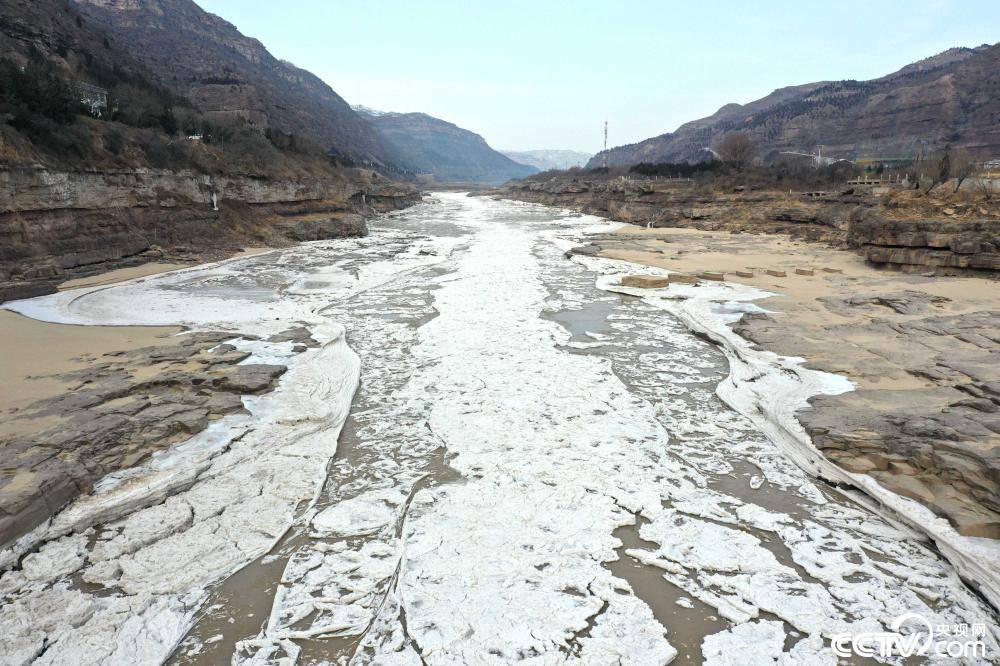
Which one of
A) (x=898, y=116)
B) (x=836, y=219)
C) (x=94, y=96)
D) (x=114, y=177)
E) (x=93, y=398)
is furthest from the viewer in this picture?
(x=898, y=116)

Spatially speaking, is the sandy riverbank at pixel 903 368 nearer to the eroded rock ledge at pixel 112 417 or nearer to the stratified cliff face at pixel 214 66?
the eroded rock ledge at pixel 112 417

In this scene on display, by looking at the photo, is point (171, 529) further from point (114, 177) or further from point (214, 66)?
point (214, 66)

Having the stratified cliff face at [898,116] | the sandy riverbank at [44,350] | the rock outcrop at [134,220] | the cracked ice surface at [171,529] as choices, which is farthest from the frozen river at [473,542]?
the stratified cliff face at [898,116]

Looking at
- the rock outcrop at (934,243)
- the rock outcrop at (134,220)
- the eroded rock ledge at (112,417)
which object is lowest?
the eroded rock ledge at (112,417)

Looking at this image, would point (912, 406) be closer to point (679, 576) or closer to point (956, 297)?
point (679, 576)

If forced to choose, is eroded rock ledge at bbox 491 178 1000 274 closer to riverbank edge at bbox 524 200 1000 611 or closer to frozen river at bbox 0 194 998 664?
riverbank edge at bbox 524 200 1000 611

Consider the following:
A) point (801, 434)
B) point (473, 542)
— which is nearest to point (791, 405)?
point (801, 434)
